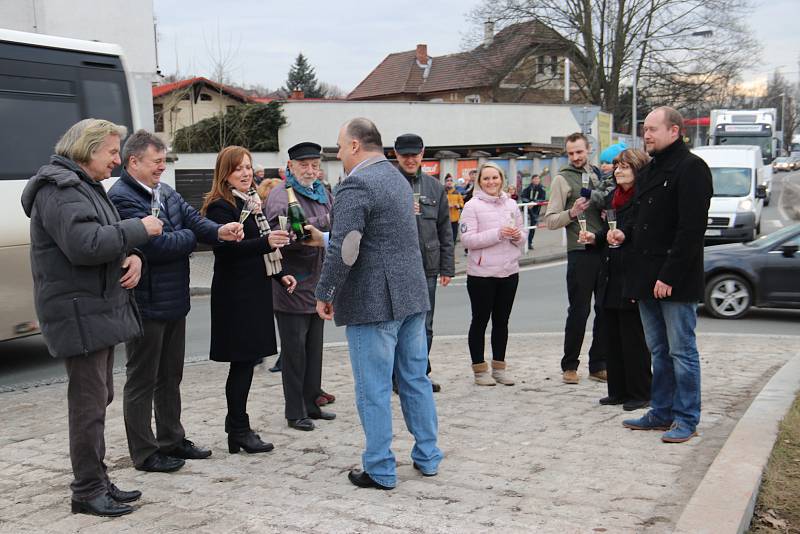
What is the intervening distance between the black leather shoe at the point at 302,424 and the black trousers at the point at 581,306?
2564 millimetres

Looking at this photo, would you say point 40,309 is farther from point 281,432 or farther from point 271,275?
point 281,432

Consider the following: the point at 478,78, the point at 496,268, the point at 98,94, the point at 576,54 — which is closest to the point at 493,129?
the point at 576,54

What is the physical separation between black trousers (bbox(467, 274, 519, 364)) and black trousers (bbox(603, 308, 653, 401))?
1.00 m

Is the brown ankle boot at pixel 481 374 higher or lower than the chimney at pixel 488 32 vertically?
lower

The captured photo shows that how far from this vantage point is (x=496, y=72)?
5028 cm

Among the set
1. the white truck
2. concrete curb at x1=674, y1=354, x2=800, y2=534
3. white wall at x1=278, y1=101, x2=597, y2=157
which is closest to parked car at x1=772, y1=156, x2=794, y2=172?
the white truck

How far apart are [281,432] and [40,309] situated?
222cm

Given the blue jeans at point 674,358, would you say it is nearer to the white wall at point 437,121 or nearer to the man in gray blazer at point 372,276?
the man in gray blazer at point 372,276

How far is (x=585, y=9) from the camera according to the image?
45844mm

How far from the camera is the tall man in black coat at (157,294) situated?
4949 mm

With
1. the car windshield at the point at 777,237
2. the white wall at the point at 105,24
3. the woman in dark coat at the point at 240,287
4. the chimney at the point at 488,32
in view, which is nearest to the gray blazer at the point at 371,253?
the woman in dark coat at the point at 240,287

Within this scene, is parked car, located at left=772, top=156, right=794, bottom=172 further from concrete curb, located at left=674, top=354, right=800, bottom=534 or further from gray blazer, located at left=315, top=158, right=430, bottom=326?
gray blazer, located at left=315, top=158, right=430, bottom=326

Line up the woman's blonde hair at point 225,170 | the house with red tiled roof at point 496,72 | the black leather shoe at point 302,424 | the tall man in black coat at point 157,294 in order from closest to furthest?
the tall man in black coat at point 157,294 → the woman's blonde hair at point 225,170 → the black leather shoe at point 302,424 → the house with red tiled roof at point 496,72

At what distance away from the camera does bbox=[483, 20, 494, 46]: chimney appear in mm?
46844
